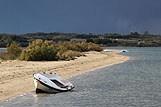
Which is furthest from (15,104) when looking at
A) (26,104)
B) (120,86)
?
(120,86)

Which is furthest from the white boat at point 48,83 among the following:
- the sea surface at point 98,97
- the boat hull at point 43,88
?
the sea surface at point 98,97

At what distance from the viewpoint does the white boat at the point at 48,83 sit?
31.6 m

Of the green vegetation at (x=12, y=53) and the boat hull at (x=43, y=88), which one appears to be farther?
the green vegetation at (x=12, y=53)

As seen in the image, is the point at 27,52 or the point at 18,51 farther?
the point at 18,51

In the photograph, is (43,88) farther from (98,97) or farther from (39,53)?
(39,53)

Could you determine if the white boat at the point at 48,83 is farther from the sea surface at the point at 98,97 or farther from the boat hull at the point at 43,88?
the sea surface at the point at 98,97

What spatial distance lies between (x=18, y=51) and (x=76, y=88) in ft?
143

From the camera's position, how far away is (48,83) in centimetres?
3178

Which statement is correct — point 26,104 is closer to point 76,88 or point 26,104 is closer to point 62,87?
point 62,87

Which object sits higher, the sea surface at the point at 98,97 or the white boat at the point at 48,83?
the white boat at the point at 48,83

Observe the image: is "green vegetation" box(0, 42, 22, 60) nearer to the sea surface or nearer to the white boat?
the sea surface

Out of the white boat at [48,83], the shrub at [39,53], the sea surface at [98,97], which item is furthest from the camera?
the shrub at [39,53]

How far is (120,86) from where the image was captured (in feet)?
125

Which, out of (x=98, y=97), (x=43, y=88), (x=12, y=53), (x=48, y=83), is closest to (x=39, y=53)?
(x=12, y=53)
